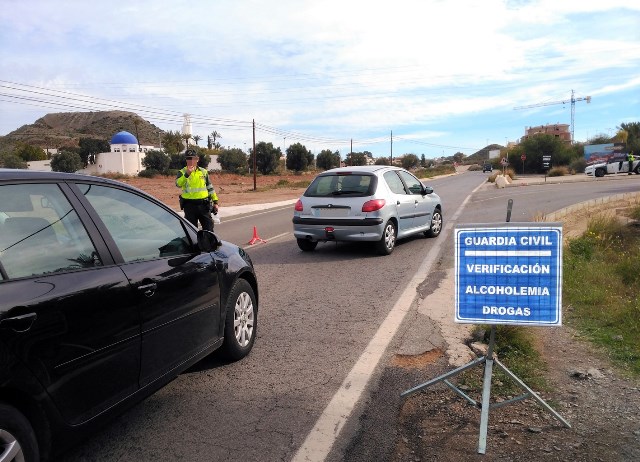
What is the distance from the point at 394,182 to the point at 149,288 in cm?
754

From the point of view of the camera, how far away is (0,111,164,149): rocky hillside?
141125mm

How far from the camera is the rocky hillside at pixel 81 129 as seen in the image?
141m

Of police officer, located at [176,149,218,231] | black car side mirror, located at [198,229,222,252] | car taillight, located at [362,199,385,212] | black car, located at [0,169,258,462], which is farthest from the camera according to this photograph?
car taillight, located at [362,199,385,212]

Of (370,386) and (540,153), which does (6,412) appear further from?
(540,153)

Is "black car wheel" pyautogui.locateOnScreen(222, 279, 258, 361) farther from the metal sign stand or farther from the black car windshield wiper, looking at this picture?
the black car windshield wiper

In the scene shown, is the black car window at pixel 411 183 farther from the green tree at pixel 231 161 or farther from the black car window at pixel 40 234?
the green tree at pixel 231 161

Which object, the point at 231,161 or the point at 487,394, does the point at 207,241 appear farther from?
the point at 231,161

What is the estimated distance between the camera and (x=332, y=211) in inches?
377

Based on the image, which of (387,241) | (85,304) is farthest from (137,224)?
(387,241)

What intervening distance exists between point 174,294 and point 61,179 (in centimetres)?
100

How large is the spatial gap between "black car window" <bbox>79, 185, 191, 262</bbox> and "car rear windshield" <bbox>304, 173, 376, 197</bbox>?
558cm

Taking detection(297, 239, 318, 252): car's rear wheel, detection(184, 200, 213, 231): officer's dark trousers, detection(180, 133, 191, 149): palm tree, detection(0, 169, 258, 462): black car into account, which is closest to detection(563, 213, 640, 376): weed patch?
detection(0, 169, 258, 462): black car

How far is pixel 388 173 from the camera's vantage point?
33.7 feet

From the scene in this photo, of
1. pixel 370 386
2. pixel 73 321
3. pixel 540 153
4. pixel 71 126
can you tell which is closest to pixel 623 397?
pixel 370 386
